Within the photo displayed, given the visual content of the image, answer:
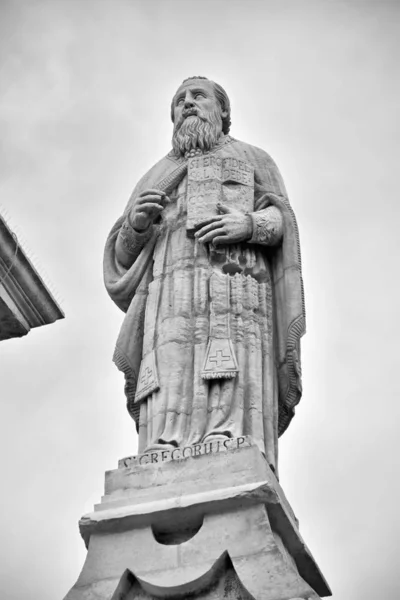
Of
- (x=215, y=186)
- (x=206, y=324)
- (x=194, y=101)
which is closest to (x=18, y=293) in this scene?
(x=206, y=324)

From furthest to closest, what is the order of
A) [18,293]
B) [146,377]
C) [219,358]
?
[146,377] < [219,358] < [18,293]

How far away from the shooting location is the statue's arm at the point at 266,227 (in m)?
12.6

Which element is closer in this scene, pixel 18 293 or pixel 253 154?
pixel 18 293

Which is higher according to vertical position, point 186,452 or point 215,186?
point 215,186

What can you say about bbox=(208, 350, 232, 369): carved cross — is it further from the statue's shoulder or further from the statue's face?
the statue's face

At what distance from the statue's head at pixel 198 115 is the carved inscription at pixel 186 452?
13.0 feet

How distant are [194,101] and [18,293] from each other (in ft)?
18.5

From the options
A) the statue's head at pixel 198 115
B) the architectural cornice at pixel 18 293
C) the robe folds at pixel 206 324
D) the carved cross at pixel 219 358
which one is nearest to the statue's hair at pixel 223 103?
the statue's head at pixel 198 115

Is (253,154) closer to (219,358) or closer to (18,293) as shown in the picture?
(219,358)

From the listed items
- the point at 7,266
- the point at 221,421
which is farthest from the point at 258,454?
the point at 7,266

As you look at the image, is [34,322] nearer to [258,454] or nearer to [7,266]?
[7,266]

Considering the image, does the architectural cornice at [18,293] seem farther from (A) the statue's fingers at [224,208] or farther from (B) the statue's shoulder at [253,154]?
(B) the statue's shoulder at [253,154]

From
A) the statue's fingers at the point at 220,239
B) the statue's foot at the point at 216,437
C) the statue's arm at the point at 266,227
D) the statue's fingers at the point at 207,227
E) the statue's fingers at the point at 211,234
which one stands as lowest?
the statue's foot at the point at 216,437

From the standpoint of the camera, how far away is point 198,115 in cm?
1386
